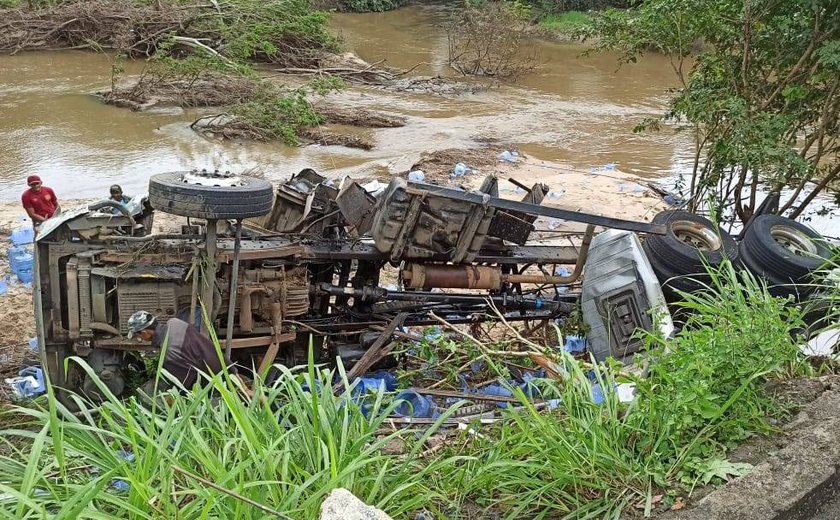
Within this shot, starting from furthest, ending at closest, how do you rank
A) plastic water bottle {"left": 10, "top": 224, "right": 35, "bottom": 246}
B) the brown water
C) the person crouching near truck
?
the brown water → plastic water bottle {"left": 10, "top": 224, "right": 35, "bottom": 246} → the person crouching near truck

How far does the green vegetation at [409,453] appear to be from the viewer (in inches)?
82.5

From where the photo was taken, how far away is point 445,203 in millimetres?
5707

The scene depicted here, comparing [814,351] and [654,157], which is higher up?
[814,351]

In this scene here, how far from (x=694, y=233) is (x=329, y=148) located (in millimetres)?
10347

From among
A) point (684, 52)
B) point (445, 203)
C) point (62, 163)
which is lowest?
point (62, 163)

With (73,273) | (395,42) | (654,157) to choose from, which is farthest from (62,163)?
(395,42)

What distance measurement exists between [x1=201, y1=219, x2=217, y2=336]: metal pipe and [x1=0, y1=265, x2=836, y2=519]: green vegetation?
2.38 metres

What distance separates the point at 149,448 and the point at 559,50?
28655 mm

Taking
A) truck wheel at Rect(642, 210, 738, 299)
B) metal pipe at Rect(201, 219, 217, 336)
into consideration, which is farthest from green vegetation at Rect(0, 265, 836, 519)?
truck wheel at Rect(642, 210, 738, 299)

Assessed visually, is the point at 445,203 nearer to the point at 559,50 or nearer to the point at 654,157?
the point at 654,157

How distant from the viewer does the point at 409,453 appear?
2588 mm

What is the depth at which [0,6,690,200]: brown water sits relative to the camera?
45.8ft

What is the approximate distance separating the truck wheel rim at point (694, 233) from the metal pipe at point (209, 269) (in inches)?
152

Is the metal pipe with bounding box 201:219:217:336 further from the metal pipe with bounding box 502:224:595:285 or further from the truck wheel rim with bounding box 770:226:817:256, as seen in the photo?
the truck wheel rim with bounding box 770:226:817:256
